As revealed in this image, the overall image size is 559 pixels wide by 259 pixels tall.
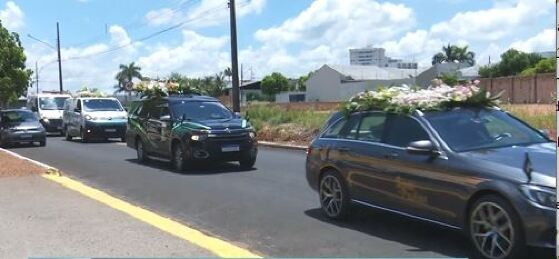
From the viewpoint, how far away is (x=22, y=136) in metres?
25.0

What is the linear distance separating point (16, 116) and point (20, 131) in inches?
60.3

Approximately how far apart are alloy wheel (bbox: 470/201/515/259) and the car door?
10.9 inches

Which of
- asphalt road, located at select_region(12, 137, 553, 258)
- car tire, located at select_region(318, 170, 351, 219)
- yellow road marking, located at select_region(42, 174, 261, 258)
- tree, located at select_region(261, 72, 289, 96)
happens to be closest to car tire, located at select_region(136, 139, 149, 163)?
asphalt road, located at select_region(12, 137, 553, 258)

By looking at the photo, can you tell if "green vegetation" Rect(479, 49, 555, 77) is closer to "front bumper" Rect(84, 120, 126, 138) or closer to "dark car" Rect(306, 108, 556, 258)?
"front bumper" Rect(84, 120, 126, 138)

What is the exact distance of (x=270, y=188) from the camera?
1160cm

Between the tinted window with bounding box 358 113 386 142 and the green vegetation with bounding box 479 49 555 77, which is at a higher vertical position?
the green vegetation with bounding box 479 49 555 77

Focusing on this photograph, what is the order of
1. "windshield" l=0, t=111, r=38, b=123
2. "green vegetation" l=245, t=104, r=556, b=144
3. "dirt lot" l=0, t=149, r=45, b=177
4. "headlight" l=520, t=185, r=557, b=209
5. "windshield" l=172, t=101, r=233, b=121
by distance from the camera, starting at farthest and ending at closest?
1. "windshield" l=0, t=111, r=38, b=123
2. "green vegetation" l=245, t=104, r=556, b=144
3. "windshield" l=172, t=101, r=233, b=121
4. "dirt lot" l=0, t=149, r=45, b=177
5. "headlight" l=520, t=185, r=557, b=209

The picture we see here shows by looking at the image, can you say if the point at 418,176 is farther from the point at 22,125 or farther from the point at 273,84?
the point at 273,84

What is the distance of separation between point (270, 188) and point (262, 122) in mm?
15364

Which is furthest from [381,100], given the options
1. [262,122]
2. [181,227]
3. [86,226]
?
[262,122]

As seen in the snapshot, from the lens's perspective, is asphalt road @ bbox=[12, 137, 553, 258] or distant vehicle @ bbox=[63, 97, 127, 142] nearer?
asphalt road @ bbox=[12, 137, 553, 258]

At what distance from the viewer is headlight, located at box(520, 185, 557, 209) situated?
18.6 feet

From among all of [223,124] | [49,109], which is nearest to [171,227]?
[223,124]

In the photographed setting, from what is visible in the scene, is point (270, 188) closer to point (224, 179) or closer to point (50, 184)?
point (224, 179)
